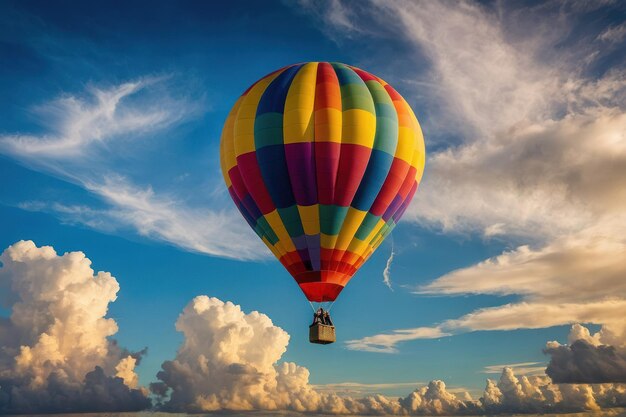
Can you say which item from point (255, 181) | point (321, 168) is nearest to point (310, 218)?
point (321, 168)

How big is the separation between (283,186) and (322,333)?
36.1 ft

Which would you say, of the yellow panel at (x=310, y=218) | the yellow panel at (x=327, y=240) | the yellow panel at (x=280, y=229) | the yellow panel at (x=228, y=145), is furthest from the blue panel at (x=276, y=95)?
the yellow panel at (x=327, y=240)

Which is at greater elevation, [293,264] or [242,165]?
[242,165]

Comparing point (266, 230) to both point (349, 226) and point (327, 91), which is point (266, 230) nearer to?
point (349, 226)

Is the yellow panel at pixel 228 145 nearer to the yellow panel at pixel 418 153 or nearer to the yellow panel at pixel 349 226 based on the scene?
the yellow panel at pixel 349 226

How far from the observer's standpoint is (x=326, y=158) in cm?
3822

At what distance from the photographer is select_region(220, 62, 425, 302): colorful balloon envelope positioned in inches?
1516

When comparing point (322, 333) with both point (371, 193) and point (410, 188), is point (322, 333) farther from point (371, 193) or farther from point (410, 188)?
point (410, 188)

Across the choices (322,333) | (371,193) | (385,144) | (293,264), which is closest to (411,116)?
(385,144)

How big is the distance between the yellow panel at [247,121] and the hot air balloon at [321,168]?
0.28 feet

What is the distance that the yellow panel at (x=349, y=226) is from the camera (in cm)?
3922

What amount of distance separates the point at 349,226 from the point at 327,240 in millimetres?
1956

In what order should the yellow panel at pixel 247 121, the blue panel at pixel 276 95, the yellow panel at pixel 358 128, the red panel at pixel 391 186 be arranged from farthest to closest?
the yellow panel at pixel 247 121, the red panel at pixel 391 186, the blue panel at pixel 276 95, the yellow panel at pixel 358 128

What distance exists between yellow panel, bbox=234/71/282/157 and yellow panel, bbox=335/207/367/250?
888 cm
